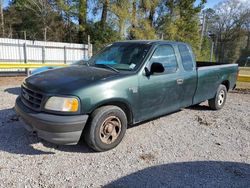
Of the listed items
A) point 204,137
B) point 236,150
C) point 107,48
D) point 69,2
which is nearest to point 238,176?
point 236,150

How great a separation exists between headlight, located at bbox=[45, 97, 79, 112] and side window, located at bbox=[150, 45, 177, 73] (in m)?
1.70

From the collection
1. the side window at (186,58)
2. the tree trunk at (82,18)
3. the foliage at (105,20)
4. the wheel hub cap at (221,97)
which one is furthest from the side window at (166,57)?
the tree trunk at (82,18)

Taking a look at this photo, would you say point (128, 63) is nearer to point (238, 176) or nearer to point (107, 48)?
point (107, 48)

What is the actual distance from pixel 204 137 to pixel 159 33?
19934 millimetres

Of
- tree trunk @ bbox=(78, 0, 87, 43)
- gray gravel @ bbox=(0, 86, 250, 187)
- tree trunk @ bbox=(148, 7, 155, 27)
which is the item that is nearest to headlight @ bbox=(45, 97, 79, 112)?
gray gravel @ bbox=(0, 86, 250, 187)

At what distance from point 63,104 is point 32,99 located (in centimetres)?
64

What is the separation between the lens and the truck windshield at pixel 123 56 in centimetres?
391

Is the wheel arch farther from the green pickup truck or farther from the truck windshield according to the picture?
the truck windshield

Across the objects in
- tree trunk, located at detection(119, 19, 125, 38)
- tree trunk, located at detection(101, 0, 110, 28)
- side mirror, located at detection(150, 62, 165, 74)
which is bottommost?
side mirror, located at detection(150, 62, 165, 74)

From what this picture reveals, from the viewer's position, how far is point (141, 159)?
333cm

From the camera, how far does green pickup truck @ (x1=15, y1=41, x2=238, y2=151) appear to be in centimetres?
302

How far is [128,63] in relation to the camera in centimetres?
395

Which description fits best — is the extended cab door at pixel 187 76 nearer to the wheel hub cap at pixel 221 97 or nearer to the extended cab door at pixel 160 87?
the extended cab door at pixel 160 87

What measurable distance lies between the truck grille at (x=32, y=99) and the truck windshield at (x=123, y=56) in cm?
134
